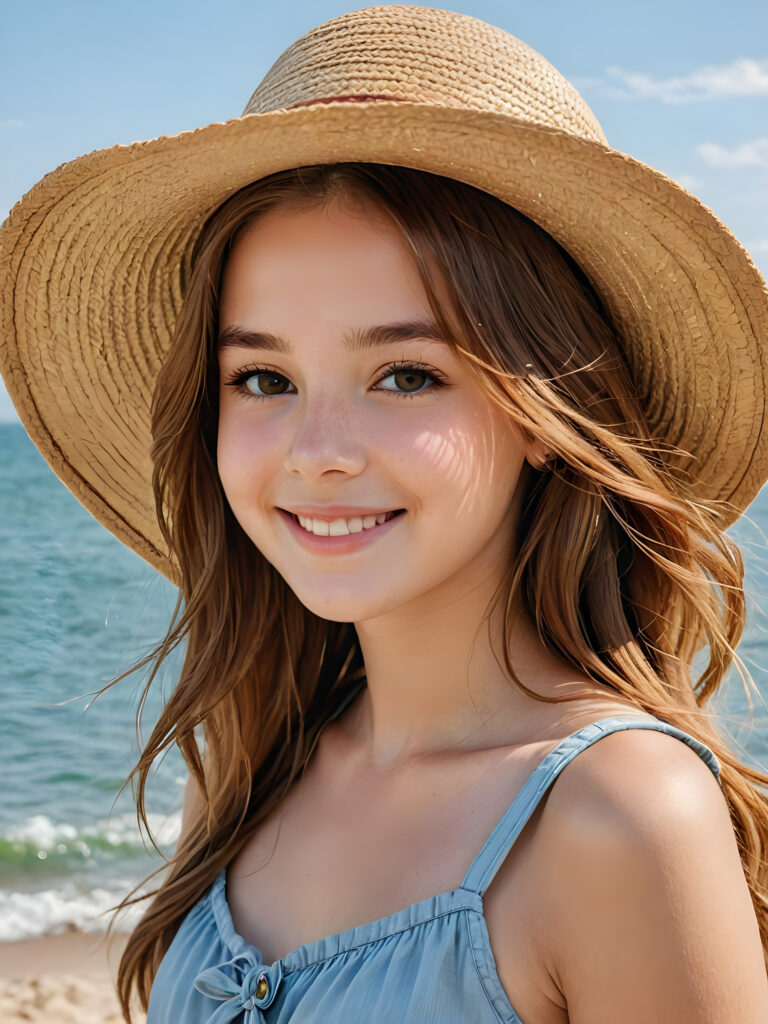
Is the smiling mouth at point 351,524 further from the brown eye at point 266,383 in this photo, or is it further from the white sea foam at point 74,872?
the white sea foam at point 74,872

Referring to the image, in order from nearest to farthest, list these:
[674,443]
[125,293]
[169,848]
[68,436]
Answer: [674,443]
[125,293]
[68,436]
[169,848]

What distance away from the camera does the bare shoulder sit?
1361 millimetres

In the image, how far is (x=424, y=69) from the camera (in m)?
1.71

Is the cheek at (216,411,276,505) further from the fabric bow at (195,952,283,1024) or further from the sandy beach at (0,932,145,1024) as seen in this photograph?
the sandy beach at (0,932,145,1024)

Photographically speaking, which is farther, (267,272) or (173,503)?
(173,503)

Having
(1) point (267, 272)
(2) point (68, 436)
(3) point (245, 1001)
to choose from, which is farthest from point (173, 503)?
(3) point (245, 1001)

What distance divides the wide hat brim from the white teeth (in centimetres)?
54

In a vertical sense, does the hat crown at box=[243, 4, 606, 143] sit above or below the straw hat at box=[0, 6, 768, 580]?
above

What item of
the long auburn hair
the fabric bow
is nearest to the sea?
the long auburn hair

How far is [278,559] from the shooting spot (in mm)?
1884

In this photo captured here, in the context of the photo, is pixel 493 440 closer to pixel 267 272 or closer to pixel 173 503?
pixel 267 272

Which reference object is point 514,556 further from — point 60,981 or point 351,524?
point 60,981

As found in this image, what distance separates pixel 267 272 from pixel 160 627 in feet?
25.2

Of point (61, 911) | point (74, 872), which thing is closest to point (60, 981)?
point (61, 911)
